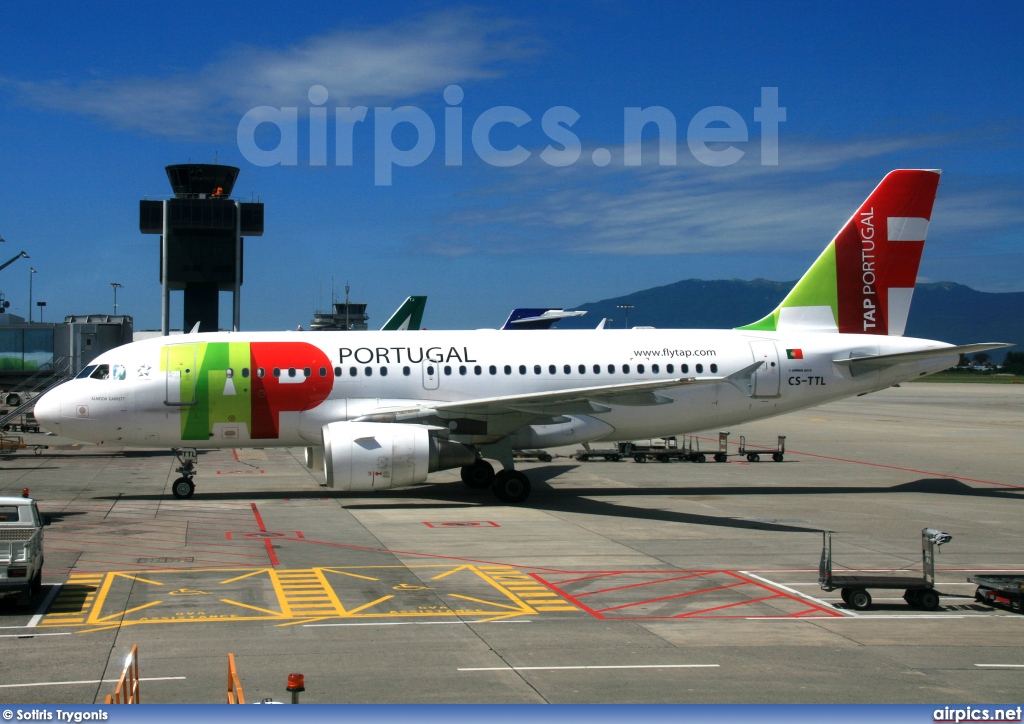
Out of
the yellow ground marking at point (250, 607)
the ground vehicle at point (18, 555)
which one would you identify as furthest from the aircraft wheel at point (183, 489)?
the yellow ground marking at point (250, 607)

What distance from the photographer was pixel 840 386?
98.9ft

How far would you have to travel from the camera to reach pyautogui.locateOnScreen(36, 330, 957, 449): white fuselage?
26859 millimetres

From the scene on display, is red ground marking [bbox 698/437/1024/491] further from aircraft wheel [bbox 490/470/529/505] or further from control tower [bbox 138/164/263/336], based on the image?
control tower [bbox 138/164/263/336]

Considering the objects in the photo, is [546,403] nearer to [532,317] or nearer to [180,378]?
[180,378]

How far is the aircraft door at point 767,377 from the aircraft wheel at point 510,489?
26.4ft

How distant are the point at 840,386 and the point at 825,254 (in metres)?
4.52

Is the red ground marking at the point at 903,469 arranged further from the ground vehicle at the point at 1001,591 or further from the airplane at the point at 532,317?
the airplane at the point at 532,317

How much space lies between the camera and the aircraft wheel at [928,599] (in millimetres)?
15328

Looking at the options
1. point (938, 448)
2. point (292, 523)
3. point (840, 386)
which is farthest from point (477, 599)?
point (938, 448)

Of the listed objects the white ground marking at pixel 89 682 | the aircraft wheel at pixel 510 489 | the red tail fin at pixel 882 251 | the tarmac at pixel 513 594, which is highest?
the red tail fin at pixel 882 251

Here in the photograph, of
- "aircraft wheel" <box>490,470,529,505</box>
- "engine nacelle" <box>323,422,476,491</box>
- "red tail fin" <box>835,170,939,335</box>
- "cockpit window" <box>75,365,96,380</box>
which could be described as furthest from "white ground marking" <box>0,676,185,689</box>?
"red tail fin" <box>835,170,939,335</box>

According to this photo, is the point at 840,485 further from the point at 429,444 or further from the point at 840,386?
the point at 429,444

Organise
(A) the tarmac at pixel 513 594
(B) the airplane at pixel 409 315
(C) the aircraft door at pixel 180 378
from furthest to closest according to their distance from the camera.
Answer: (B) the airplane at pixel 409 315 → (C) the aircraft door at pixel 180 378 → (A) the tarmac at pixel 513 594

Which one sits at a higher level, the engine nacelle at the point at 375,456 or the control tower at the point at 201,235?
the control tower at the point at 201,235
